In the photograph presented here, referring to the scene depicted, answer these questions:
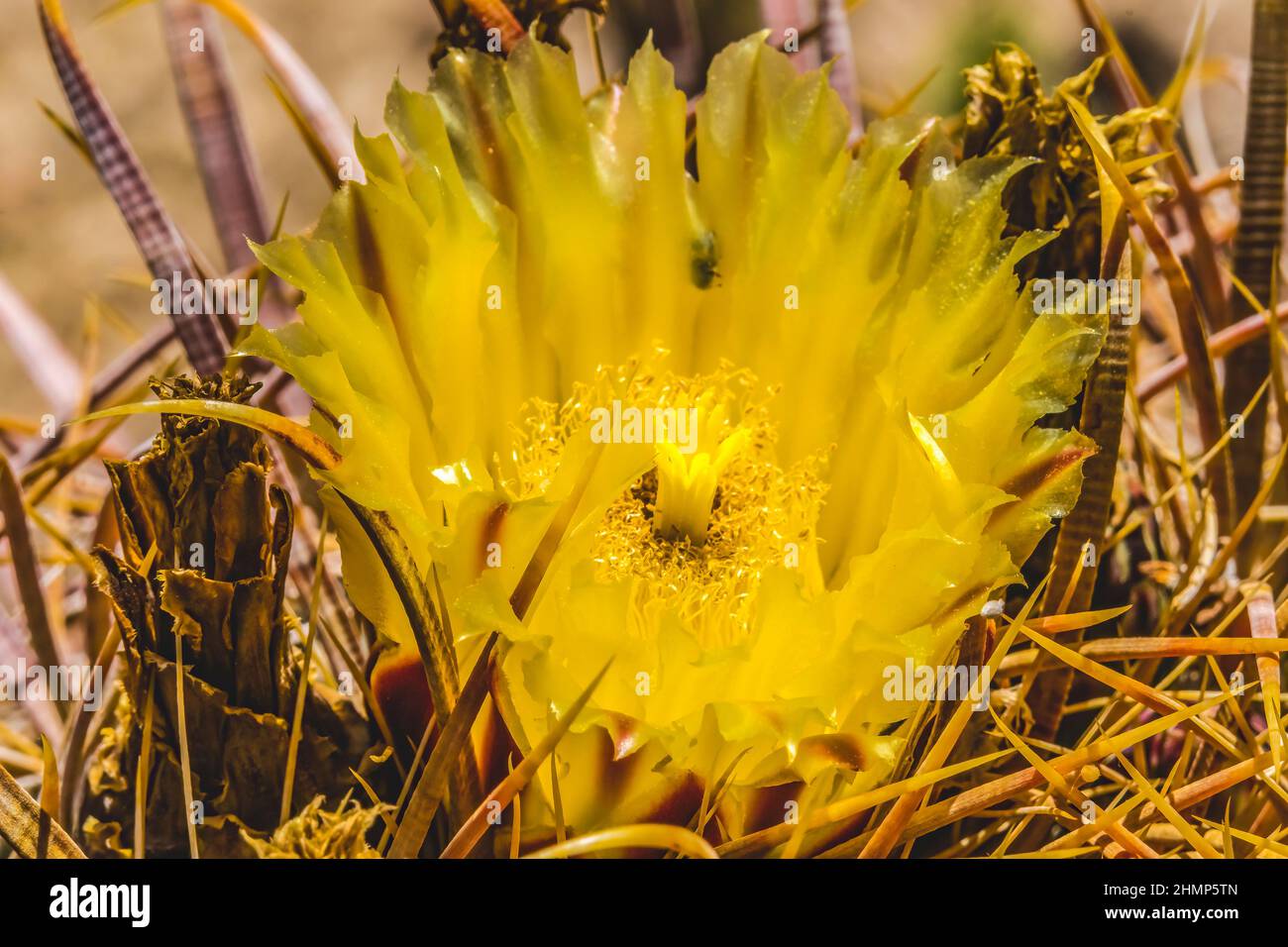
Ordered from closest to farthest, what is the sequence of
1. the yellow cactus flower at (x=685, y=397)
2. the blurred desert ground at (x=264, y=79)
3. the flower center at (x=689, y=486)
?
the yellow cactus flower at (x=685, y=397) → the flower center at (x=689, y=486) → the blurred desert ground at (x=264, y=79)

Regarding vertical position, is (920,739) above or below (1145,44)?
below

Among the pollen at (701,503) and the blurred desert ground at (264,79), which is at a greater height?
the blurred desert ground at (264,79)

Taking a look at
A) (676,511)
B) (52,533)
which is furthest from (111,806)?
(676,511)

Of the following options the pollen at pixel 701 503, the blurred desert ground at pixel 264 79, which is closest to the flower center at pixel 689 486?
the pollen at pixel 701 503

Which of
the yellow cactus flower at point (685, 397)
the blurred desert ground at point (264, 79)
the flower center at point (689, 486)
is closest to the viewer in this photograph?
the yellow cactus flower at point (685, 397)

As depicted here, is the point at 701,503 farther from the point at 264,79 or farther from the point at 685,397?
the point at 264,79

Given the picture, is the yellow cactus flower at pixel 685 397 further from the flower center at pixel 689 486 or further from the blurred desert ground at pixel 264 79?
the blurred desert ground at pixel 264 79
